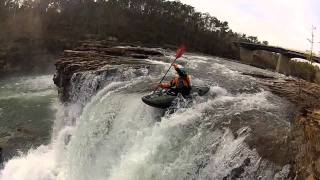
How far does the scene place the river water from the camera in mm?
10242

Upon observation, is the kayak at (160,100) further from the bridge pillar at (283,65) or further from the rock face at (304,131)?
the bridge pillar at (283,65)

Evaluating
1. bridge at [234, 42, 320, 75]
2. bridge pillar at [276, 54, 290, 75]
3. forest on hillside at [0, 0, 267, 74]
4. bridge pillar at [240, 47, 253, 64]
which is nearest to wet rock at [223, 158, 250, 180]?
bridge pillar at [276, 54, 290, 75]

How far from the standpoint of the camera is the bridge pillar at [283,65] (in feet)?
123

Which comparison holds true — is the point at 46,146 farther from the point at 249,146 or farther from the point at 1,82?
the point at 1,82

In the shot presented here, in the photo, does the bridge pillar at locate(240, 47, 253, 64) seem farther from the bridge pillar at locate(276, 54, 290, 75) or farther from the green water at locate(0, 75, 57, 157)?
the green water at locate(0, 75, 57, 157)

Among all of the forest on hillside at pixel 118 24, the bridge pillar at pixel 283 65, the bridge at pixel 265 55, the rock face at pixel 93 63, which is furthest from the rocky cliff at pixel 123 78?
the forest on hillside at pixel 118 24

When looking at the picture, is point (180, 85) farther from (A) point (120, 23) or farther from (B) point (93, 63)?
(A) point (120, 23)

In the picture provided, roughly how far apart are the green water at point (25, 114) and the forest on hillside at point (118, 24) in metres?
20.3

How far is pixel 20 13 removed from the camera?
64.4m

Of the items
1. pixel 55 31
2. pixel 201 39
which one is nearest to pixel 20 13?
pixel 55 31

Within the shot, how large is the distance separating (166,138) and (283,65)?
30.2 meters

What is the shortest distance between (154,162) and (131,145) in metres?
1.67

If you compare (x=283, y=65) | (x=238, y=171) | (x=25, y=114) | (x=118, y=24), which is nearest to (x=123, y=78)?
(x=25, y=114)

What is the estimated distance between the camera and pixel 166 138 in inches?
457
